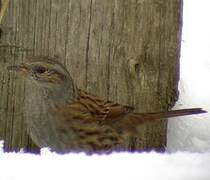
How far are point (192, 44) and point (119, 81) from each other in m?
0.65

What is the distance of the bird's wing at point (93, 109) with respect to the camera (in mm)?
4318

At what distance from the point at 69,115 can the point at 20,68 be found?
1.44ft

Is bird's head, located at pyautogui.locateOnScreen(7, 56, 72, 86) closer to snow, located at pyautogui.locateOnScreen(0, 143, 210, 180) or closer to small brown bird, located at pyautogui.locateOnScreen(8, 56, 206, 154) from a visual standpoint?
small brown bird, located at pyautogui.locateOnScreen(8, 56, 206, 154)

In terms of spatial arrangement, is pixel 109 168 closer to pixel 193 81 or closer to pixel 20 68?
pixel 20 68

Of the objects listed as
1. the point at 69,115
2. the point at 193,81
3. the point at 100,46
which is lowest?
the point at 69,115

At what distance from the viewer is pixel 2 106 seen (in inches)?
172

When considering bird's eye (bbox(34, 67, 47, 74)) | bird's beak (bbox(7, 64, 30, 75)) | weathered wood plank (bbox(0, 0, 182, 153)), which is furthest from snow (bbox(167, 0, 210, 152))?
bird's beak (bbox(7, 64, 30, 75))

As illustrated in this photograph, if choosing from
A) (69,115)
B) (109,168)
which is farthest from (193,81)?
(109,168)

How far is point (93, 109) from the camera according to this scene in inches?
172

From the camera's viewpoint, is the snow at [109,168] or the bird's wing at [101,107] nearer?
the snow at [109,168]

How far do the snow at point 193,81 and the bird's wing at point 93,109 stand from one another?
0.41 metres

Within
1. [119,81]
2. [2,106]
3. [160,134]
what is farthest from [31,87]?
[160,134]

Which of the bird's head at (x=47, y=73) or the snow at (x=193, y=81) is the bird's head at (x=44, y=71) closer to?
the bird's head at (x=47, y=73)

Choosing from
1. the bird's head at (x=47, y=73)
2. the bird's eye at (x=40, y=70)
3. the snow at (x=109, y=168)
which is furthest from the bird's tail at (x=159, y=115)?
the snow at (x=109, y=168)
